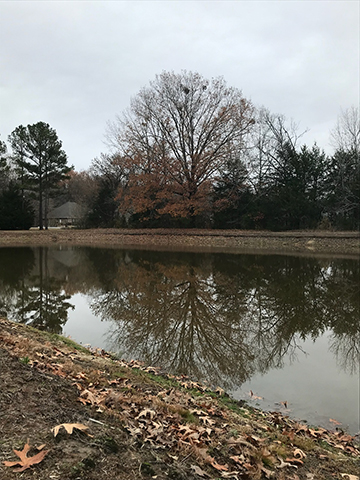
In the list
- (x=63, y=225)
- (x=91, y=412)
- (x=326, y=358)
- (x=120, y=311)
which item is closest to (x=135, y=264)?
(x=120, y=311)

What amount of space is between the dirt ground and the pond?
3.25 ft

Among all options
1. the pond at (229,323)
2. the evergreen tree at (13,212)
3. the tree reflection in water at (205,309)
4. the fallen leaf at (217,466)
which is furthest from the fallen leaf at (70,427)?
the evergreen tree at (13,212)

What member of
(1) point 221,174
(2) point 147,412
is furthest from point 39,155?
(2) point 147,412

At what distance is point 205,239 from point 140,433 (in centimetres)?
3272

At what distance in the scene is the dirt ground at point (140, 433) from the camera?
105 inches

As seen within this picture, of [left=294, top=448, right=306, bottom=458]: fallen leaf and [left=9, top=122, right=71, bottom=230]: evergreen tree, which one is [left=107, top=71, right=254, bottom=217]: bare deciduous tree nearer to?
[left=9, top=122, right=71, bottom=230]: evergreen tree

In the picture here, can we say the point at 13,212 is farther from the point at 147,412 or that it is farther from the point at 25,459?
the point at 25,459

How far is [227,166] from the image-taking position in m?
41.4

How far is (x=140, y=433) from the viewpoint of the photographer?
129 inches

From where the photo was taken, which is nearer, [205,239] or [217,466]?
[217,466]

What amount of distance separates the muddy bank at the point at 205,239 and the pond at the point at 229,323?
13.2 m

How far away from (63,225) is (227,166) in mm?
34811

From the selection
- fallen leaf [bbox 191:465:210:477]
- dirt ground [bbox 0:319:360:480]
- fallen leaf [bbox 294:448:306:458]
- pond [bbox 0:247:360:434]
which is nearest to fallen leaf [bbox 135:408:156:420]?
dirt ground [bbox 0:319:360:480]

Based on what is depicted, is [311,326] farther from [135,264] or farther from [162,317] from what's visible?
[135,264]
